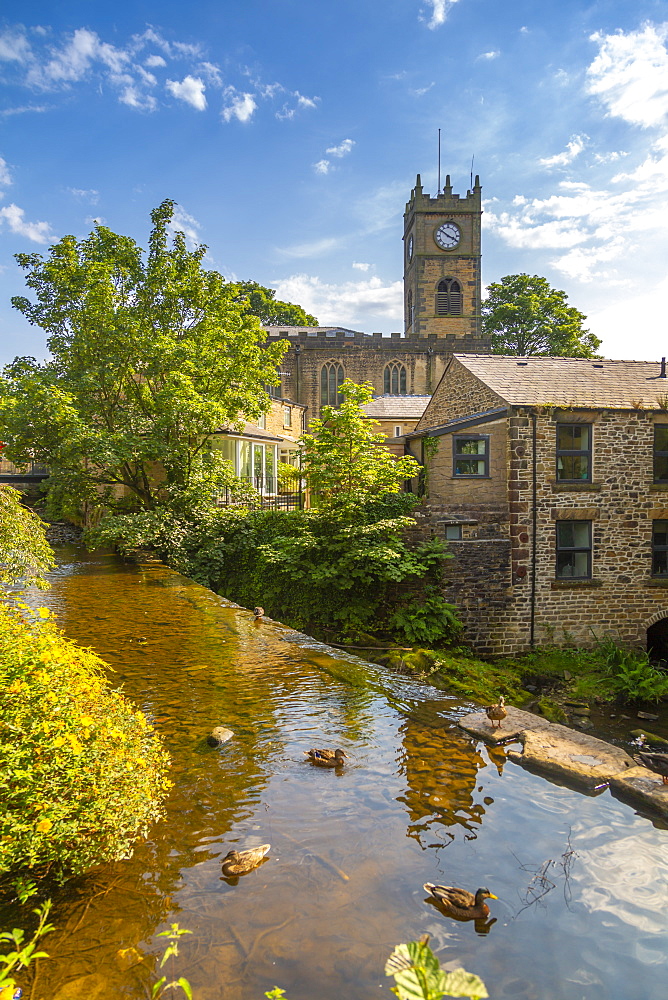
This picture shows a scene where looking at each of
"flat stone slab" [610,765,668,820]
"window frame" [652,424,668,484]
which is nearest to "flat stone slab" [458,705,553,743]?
"flat stone slab" [610,765,668,820]

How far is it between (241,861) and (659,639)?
18.0 meters

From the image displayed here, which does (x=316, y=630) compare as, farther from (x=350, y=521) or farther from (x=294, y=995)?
(x=294, y=995)

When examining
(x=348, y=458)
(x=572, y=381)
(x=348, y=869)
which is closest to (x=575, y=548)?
(x=572, y=381)

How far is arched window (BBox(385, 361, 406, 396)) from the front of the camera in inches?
1811

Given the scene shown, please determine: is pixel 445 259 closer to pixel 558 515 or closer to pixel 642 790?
pixel 558 515

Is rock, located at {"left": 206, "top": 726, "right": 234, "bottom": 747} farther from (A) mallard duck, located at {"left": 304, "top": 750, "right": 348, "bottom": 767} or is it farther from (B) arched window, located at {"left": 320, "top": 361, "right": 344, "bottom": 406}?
(B) arched window, located at {"left": 320, "top": 361, "right": 344, "bottom": 406}

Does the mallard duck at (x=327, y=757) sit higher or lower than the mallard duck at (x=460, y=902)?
higher

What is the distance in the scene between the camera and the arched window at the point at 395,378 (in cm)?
4600

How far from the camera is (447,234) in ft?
173

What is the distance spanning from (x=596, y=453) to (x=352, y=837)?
1526 cm

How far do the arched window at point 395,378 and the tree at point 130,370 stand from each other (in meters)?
27.0

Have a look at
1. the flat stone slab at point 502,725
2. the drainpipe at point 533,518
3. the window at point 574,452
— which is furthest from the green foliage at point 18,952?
the window at point 574,452

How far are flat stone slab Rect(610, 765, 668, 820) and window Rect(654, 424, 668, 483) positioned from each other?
13748 millimetres

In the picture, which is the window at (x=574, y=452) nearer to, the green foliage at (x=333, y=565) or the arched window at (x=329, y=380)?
the green foliage at (x=333, y=565)
